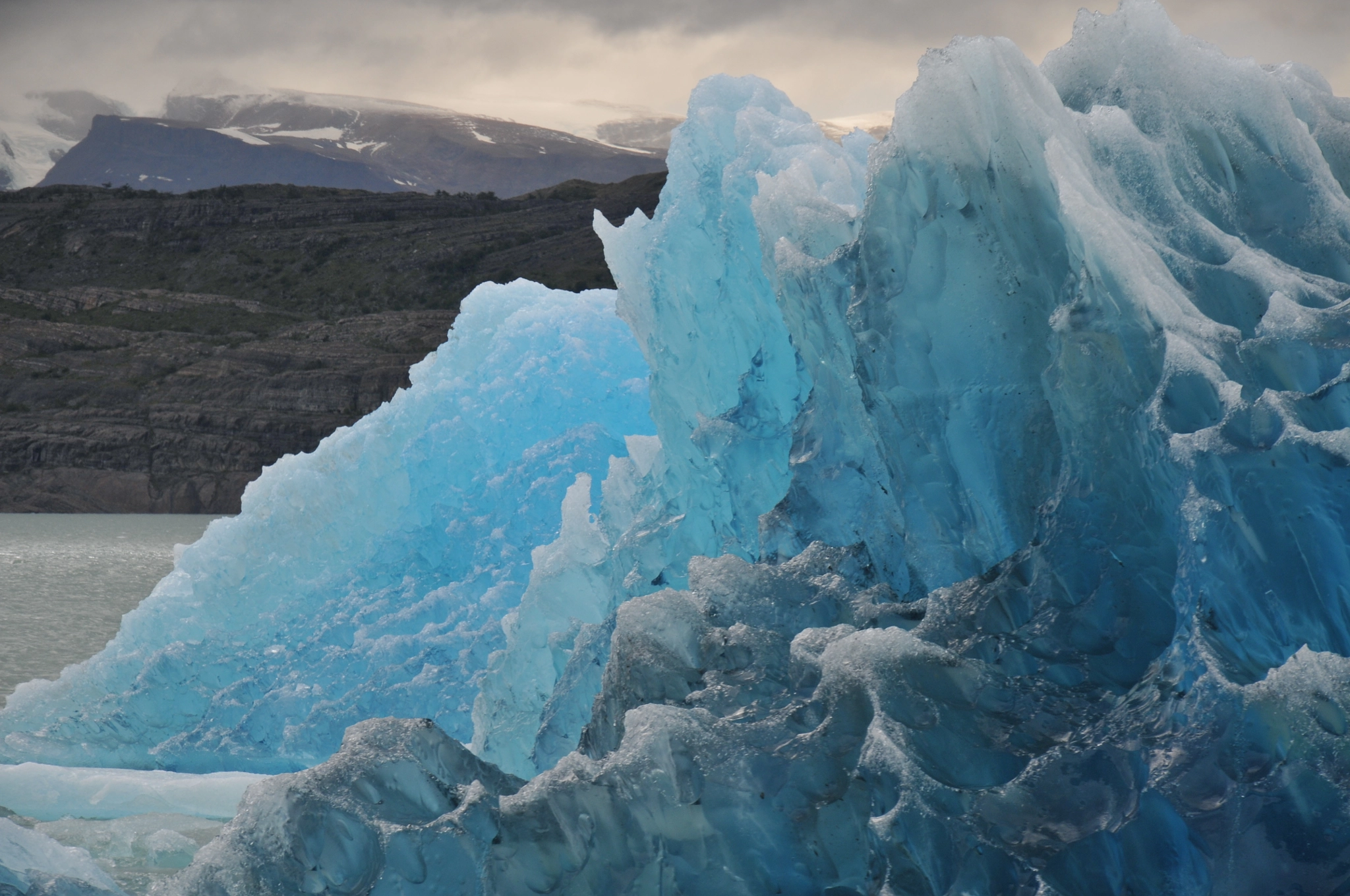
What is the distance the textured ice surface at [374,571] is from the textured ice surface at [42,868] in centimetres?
478

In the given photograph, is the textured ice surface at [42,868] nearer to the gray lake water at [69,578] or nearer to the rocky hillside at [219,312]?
the gray lake water at [69,578]

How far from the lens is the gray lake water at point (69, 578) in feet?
47.8

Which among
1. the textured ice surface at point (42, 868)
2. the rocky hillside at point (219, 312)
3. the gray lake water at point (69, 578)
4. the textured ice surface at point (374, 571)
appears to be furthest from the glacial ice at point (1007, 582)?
the rocky hillside at point (219, 312)

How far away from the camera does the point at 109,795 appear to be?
A: 336 inches

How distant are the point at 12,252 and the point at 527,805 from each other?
6473cm

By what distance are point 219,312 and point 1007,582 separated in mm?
52980

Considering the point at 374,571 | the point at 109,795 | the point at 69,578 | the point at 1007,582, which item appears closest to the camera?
the point at 1007,582

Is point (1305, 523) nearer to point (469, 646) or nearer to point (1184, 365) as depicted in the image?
point (1184, 365)

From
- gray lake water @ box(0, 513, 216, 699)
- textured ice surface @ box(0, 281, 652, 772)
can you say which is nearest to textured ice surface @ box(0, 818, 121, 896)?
textured ice surface @ box(0, 281, 652, 772)

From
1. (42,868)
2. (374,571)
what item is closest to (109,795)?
(374,571)

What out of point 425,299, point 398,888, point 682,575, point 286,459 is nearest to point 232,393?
point 425,299

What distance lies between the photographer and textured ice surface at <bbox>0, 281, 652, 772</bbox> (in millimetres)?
9859

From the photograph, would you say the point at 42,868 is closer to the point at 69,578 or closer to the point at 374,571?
the point at 374,571

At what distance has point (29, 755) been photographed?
9.78m
